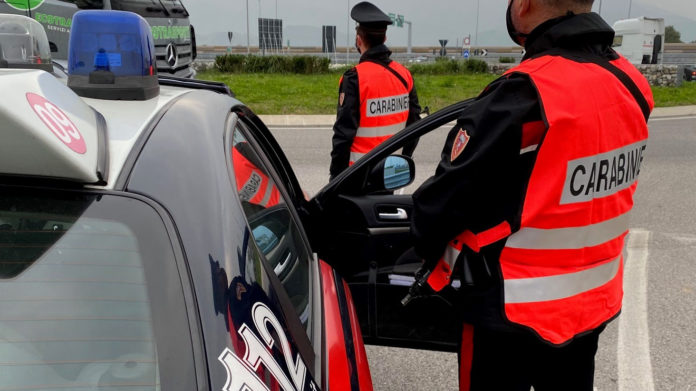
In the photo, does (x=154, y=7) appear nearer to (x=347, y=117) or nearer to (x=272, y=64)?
(x=347, y=117)

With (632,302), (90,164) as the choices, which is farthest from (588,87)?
(632,302)

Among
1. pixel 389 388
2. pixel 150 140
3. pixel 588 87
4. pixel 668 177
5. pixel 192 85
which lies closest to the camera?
pixel 150 140

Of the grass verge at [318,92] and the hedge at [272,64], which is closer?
the grass verge at [318,92]

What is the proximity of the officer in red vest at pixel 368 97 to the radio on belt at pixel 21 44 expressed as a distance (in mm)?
1896

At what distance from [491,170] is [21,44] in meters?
1.79

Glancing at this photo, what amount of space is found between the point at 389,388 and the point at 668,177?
5843mm

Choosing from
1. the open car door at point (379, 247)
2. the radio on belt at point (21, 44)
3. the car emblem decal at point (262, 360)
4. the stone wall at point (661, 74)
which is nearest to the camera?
the car emblem decal at point (262, 360)

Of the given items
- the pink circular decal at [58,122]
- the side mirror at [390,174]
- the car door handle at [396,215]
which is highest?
the pink circular decal at [58,122]

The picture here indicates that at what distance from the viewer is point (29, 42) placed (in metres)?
2.34

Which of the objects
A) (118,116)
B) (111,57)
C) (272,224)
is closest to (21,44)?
(111,57)

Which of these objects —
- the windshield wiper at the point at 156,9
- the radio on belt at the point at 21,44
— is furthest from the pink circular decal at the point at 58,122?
the windshield wiper at the point at 156,9

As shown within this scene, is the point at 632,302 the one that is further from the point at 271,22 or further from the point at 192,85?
the point at 271,22

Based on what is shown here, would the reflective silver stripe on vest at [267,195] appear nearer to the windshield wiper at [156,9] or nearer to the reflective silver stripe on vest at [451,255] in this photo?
the reflective silver stripe on vest at [451,255]

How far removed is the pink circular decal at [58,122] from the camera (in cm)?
103
